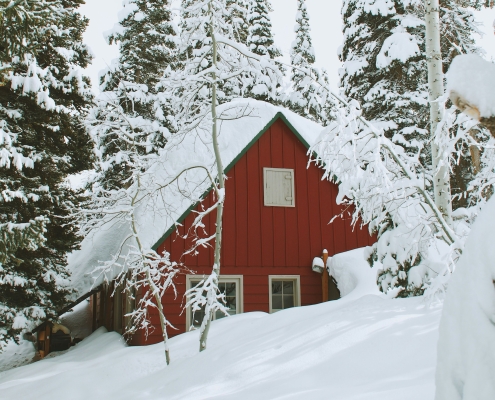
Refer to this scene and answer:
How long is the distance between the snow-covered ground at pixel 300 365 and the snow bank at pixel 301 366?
0.4 inches

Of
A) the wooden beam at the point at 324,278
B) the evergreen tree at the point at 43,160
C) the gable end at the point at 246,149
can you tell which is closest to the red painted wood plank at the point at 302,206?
the gable end at the point at 246,149

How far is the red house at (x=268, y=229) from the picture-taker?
12.2 metres

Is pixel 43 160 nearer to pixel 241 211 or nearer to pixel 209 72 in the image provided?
pixel 241 211

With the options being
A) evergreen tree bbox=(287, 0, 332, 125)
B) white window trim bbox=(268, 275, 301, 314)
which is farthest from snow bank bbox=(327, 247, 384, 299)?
evergreen tree bbox=(287, 0, 332, 125)

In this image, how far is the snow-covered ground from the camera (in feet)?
14.7

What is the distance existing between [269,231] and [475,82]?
1091 cm

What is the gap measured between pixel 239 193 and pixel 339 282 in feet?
11.1

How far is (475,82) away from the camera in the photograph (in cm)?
209

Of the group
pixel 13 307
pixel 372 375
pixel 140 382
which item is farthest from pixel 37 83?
pixel 372 375

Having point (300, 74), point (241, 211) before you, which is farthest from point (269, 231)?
point (300, 74)

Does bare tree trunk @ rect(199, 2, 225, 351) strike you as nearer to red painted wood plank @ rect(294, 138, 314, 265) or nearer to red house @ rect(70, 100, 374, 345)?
red house @ rect(70, 100, 374, 345)

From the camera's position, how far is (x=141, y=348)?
35.6ft

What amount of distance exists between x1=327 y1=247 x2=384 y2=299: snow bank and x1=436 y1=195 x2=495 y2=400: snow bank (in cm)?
893

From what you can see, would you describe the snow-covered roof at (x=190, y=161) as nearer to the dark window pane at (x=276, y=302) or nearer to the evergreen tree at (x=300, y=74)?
the dark window pane at (x=276, y=302)
